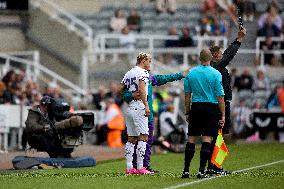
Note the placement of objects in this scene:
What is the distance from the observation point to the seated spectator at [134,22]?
37228 mm

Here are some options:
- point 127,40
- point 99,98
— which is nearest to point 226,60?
point 99,98

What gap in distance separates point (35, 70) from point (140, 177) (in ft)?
49.3

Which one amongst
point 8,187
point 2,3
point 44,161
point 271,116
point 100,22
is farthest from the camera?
point 100,22

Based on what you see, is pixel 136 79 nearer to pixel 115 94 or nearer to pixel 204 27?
pixel 115 94

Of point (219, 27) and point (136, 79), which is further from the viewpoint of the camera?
point (219, 27)

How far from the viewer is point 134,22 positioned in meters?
37.4

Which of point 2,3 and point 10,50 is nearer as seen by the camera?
point 2,3

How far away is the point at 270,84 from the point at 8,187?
19.0 m

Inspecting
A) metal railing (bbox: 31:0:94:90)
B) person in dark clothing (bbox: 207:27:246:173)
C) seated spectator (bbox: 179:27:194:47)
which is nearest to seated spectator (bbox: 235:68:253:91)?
seated spectator (bbox: 179:27:194:47)

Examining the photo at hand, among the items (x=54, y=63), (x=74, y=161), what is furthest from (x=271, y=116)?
(x=74, y=161)

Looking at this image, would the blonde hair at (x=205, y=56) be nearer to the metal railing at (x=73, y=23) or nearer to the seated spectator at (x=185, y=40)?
the metal railing at (x=73, y=23)

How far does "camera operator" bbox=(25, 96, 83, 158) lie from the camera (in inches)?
A: 883

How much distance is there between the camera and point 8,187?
17344 mm

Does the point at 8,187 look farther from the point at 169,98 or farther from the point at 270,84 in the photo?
the point at 270,84
